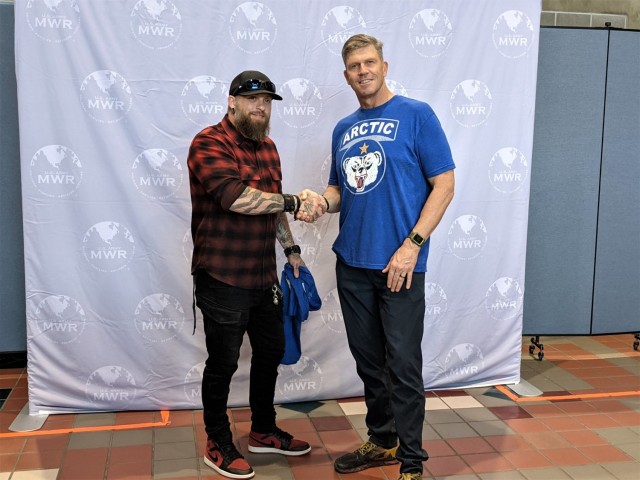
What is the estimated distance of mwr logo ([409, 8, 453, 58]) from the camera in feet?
11.5

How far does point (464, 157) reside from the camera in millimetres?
3654

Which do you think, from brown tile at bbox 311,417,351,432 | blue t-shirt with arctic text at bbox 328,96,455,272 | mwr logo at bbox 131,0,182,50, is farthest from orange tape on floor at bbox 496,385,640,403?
mwr logo at bbox 131,0,182,50

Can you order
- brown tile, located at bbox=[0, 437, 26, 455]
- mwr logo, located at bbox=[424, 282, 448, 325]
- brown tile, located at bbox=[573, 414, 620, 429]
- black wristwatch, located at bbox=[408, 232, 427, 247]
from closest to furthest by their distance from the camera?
black wristwatch, located at bbox=[408, 232, 427, 247] < brown tile, located at bbox=[0, 437, 26, 455] < brown tile, located at bbox=[573, 414, 620, 429] < mwr logo, located at bbox=[424, 282, 448, 325]

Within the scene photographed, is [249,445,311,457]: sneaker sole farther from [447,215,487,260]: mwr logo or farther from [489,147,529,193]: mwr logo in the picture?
[489,147,529,193]: mwr logo

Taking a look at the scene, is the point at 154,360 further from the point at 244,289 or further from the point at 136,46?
the point at 136,46

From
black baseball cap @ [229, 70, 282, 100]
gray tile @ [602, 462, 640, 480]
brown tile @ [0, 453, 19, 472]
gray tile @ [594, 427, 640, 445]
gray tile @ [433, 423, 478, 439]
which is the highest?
black baseball cap @ [229, 70, 282, 100]

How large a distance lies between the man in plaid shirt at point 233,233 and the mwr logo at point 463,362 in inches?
51.4

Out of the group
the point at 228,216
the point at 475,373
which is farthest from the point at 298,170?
the point at 475,373

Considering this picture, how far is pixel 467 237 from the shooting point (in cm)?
372

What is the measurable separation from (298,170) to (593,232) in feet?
6.27

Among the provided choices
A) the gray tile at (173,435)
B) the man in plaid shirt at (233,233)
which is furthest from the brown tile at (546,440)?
the gray tile at (173,435)

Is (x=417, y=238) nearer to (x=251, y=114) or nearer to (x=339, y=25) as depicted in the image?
(x=251, y=114)

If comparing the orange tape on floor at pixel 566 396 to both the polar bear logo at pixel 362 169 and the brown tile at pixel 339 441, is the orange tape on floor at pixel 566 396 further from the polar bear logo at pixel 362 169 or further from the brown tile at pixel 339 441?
the polar bear logo at pixel 362 169

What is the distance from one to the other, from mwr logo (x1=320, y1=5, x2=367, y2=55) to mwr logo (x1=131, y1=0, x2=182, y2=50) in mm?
721
